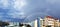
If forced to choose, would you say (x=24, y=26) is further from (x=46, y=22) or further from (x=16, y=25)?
(x=46, y=22)

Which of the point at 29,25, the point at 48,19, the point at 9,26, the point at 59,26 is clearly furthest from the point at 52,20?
the point at 9,26

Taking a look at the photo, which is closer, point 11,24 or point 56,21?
point 11,24

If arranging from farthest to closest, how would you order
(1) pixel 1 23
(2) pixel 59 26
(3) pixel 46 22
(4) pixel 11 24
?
1. (3) pixel 46 22
2. (2) pixel 59 26
3. (4) pixel 11 24
4. (1) pixel 1 23

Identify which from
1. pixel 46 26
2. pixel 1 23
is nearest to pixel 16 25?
pixel 1 23

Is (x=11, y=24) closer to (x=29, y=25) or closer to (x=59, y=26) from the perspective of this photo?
(x=29, y=25)

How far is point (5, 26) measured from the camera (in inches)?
199

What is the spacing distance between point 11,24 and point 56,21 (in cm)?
258

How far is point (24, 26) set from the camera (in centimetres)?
513

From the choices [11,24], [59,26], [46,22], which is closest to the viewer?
[11,24]

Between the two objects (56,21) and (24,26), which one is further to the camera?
(56,21)

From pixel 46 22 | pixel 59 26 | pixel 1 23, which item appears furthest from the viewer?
pixel 46 22

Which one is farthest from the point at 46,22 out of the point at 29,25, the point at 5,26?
the point at 5,26

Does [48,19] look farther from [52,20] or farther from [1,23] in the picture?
[1,23]

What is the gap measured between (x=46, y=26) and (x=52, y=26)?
1.29 feet
